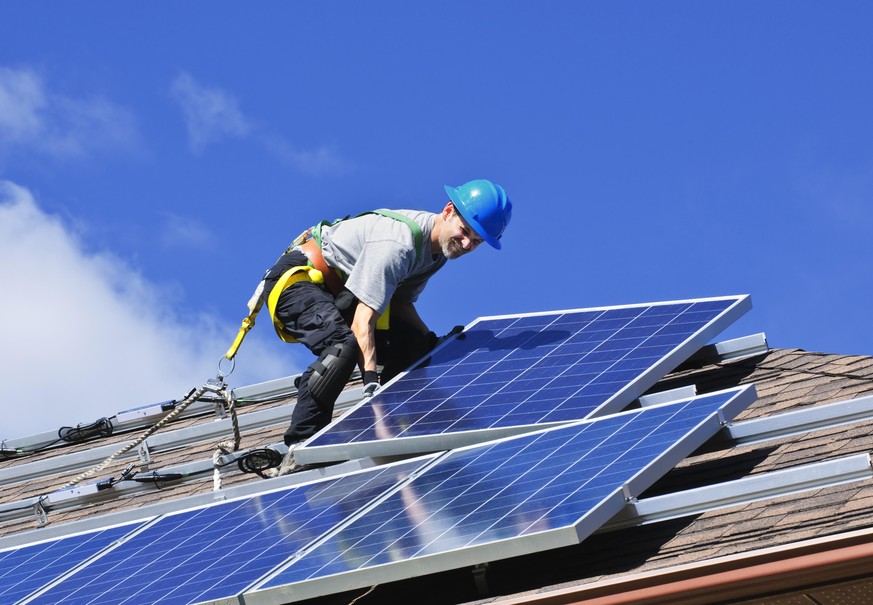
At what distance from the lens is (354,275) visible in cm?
871

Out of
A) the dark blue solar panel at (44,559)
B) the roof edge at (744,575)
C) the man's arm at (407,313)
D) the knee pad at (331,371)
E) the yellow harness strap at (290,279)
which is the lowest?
the roof edge at (744,575)

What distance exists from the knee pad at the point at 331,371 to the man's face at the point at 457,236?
94cm

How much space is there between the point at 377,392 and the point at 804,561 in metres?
3.95

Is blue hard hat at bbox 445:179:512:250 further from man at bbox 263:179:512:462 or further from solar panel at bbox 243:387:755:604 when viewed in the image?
solar panel at bbox 243:387:755:604

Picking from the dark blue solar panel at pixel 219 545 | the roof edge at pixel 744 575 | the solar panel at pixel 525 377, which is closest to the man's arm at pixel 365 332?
the solar panel at pixel 525 377

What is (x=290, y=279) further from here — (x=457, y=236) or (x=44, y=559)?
(x=44, y=559)

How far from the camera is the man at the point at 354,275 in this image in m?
8.64

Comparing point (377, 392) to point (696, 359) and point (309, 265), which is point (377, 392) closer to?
point (309, 265)

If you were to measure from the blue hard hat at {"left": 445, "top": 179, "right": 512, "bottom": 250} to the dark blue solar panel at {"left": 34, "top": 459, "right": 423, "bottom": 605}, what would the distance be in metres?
1.90

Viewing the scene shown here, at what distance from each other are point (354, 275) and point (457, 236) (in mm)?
743

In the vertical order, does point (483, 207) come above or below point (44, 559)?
above

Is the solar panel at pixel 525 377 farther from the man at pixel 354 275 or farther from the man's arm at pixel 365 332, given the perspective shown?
the man at pixel 354 275

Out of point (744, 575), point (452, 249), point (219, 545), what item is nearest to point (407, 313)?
point (452, 249)

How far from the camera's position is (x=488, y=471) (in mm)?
7000
